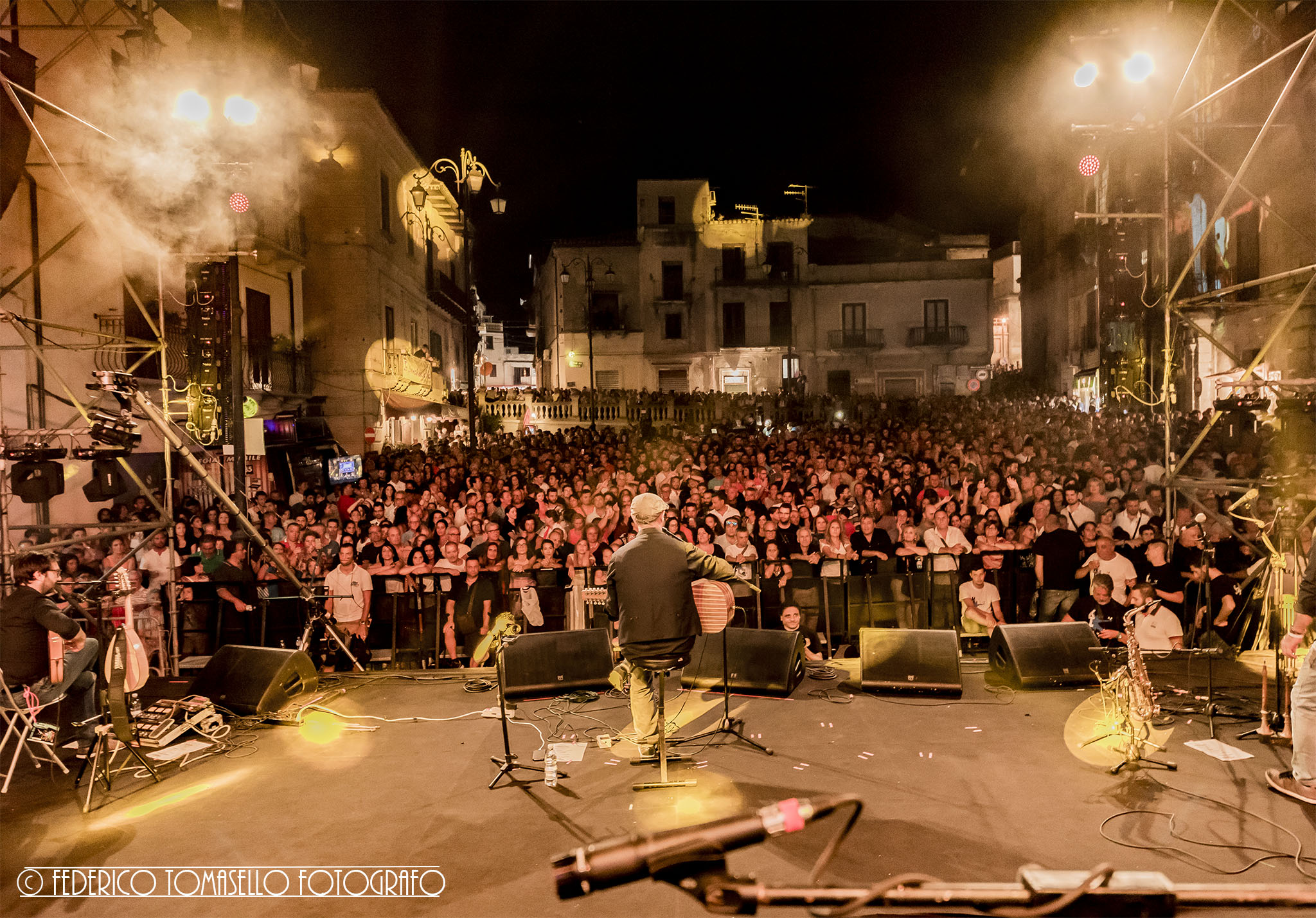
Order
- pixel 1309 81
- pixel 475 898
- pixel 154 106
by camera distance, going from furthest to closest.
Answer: pixel 1309 81 → pixel 154 106 → pixel 475 898

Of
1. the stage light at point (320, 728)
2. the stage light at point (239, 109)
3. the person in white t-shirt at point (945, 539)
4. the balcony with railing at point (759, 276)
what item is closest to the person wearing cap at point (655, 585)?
the stage light at point (320, 728)

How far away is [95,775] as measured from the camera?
528cm

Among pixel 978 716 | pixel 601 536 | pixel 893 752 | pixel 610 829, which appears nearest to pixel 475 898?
pixel 610 829

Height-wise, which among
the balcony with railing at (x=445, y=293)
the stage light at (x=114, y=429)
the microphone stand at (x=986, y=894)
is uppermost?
the balcony with railing at (x=445, y=293)

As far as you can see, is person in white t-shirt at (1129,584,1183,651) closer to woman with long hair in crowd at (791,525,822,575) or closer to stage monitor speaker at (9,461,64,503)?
woman with long hair in crowd at (791,525,822,575)

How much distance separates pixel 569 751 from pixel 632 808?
1.06 metres

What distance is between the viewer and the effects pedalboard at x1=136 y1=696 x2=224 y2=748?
19.5 feet

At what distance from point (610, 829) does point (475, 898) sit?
91 cm

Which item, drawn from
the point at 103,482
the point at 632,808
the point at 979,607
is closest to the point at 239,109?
the point at 103,482

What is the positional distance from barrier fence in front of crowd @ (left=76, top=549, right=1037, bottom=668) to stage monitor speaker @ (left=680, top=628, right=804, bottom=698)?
1066mm

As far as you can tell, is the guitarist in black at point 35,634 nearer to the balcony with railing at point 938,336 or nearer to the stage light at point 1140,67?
the stage light at point 1140,67

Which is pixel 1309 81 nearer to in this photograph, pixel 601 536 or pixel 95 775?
pixel 601 536

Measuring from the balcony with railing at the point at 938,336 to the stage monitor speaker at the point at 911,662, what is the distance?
106 feet

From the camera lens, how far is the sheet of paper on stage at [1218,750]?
526 centimetres
